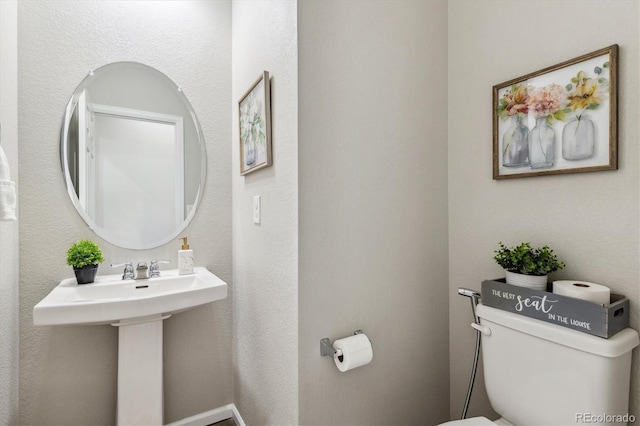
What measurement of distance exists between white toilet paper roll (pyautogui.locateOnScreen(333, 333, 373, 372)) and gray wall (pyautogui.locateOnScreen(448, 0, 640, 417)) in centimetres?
59

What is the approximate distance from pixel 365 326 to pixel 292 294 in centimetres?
34

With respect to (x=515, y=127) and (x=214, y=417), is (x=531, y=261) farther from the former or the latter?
(x=214, y=417)

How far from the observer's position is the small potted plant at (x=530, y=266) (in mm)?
1033

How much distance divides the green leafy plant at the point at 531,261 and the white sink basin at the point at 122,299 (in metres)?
1.17

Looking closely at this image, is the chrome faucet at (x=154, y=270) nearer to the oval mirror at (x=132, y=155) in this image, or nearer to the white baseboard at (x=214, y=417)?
the oval mirror at (x=132, y=155)

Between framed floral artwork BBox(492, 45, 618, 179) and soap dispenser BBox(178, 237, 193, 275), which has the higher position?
framed floral artwork BBox(492, 45, 618, 179)

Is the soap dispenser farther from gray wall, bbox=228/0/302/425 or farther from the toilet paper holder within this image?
the toilet paper holder

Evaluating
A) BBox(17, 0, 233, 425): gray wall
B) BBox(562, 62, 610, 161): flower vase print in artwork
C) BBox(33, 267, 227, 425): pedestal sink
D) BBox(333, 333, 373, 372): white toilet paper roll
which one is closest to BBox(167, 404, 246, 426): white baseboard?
BBox(17, 0, 233, 425): gray wall

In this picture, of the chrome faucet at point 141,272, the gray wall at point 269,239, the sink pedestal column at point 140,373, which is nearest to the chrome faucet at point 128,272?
the chrome faucet at point 141,272

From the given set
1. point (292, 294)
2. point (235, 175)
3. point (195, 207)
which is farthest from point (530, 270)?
point (195, 207)

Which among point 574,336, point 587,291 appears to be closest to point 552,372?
point 574,336

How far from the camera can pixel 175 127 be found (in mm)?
1710

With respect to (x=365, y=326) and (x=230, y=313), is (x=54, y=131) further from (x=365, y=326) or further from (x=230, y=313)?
(x=365, y=326)

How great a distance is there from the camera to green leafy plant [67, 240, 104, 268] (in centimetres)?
139
